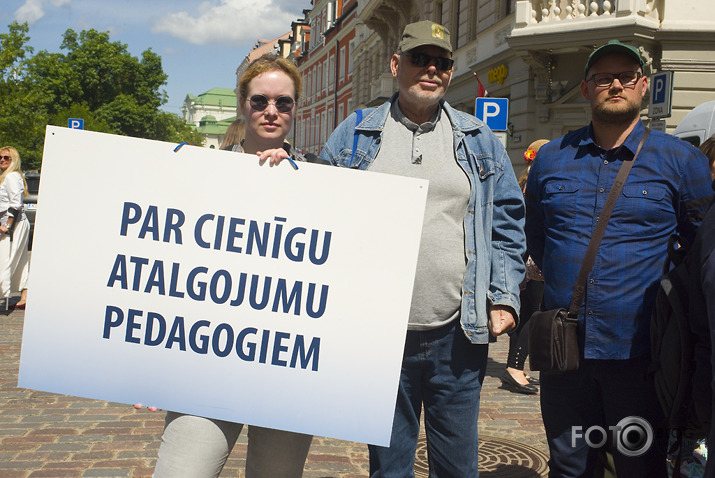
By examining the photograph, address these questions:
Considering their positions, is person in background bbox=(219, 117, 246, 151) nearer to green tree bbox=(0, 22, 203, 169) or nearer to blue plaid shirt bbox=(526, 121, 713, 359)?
blue plaid shirt bbox=(526, 121, 713, 359)

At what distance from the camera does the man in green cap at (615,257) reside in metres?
2.96

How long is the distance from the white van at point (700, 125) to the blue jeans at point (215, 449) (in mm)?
6993

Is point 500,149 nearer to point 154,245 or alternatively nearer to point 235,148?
point 235,148

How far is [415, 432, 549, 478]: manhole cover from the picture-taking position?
454 cm

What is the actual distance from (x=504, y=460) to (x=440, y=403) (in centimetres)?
207

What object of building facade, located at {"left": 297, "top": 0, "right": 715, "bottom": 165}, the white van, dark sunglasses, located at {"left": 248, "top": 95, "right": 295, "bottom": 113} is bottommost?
dark sunglasses, located at {"left": 248, "top": 95, "right": 295, "bottom": 113}

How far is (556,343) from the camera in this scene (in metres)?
3.04

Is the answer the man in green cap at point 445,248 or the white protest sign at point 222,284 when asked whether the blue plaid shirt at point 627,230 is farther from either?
the white protest sign at point 222,284

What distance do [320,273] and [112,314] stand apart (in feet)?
2.33

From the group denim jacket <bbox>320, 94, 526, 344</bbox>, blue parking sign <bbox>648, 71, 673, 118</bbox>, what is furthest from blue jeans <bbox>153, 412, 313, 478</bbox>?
blue parking sign <bbox>648, 71, 673, 118</bbox>

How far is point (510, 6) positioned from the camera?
63.0 feet

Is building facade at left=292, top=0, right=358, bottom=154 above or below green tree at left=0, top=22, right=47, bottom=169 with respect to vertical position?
above

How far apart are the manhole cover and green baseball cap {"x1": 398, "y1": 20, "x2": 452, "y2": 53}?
8.41 feet

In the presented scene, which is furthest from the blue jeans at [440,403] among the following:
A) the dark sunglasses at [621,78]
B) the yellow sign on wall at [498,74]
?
the yellow sign on wall at [498,74]
